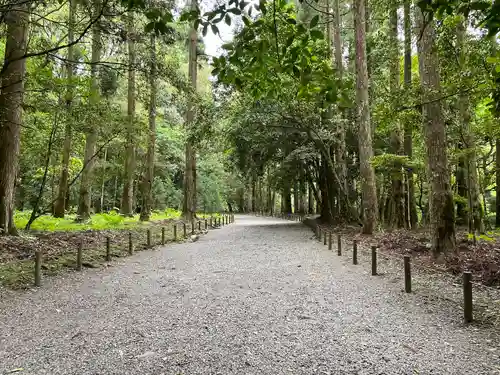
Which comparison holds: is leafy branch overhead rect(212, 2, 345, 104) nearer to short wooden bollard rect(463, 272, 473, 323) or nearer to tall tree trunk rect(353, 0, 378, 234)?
short wooden bollard rect(463, 272, 473, 323)

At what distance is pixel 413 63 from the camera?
21.4 m

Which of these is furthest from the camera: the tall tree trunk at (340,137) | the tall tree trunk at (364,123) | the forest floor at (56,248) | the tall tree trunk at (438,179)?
the tall tree trunk at (340,137)

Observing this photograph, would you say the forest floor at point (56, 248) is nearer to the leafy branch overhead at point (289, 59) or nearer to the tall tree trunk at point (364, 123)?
the leafy branch overhead at point (289, 59)

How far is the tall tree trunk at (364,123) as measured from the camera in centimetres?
1512

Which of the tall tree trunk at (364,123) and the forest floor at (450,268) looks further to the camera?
the tall tree trunk at (364,123)

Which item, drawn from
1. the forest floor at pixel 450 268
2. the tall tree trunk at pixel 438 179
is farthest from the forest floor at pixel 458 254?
the tall tree trunk at pixel 438 179

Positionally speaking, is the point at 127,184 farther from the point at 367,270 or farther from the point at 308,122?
the point at 367,270

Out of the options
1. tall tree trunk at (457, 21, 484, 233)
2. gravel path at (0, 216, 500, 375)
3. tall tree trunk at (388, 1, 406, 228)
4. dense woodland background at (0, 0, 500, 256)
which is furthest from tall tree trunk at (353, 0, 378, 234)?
gravel path at (0, 216, 500, 375)

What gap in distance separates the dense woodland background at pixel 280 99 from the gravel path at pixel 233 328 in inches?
110

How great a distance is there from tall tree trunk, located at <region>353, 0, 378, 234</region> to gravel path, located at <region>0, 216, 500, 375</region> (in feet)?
23.0

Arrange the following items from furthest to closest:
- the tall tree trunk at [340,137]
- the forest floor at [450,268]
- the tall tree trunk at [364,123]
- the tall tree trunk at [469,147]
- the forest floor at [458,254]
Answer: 1. the tall tree trunk at [340,137]
2. the tall tree trunk at [364,123]
3. the tall tree trunk at [469,147]
4. the forest floor at [458,254]
5. the forest floor at [450,268]

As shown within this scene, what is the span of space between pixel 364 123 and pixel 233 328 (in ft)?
39.5

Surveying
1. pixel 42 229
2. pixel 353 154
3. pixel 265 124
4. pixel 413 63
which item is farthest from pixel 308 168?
pixel 42 229

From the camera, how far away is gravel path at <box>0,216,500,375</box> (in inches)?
160
